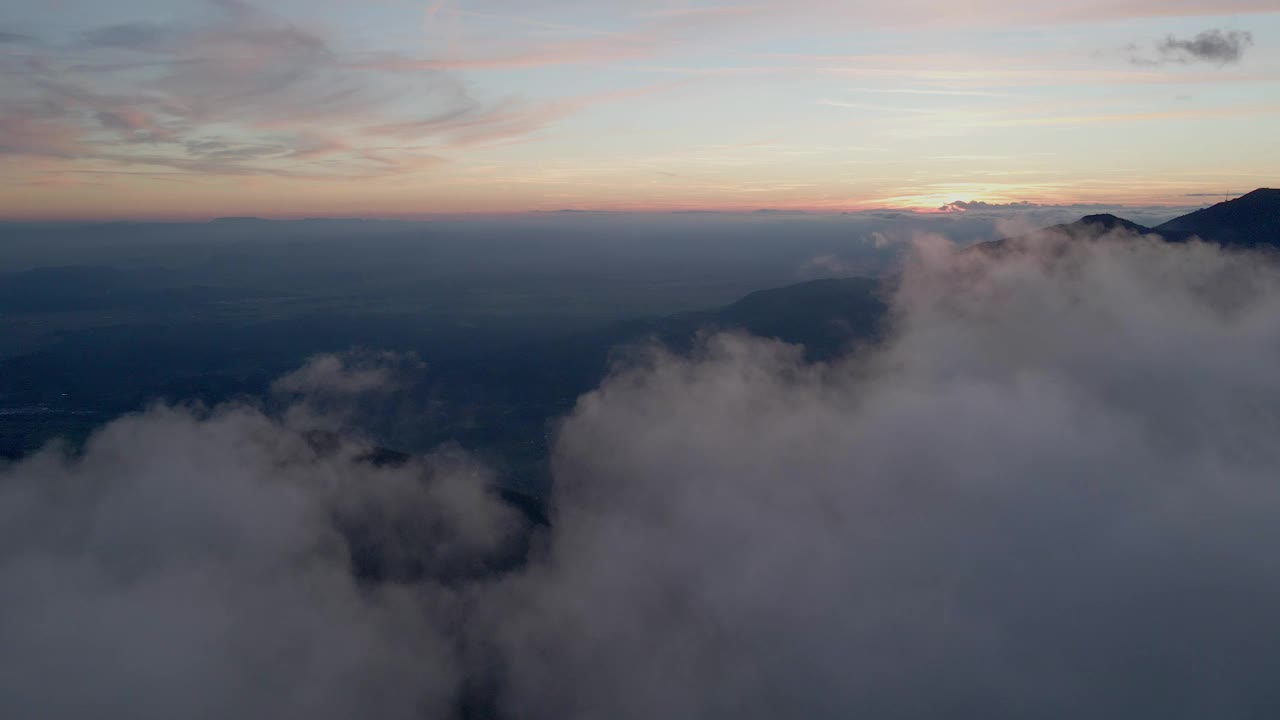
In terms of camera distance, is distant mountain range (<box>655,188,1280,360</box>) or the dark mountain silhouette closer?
the dark mountain silhouette

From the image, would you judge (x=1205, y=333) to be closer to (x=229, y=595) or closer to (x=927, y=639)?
(x=927, y=639)

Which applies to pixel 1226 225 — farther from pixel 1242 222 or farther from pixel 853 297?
pixel 853 297

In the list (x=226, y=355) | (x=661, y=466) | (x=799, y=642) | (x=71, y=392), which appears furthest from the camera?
(x=226, y=355)

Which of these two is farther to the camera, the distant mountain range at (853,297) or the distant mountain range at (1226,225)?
the distant mountain range at (853,297)

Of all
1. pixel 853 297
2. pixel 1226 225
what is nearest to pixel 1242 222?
pixel 1226 225

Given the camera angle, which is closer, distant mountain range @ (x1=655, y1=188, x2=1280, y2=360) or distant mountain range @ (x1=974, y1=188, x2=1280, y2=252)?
distant mountain range @ (x1=974, y1=188, x2=1280, y2=252)

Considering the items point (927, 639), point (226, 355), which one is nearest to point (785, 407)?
point (927, 639)

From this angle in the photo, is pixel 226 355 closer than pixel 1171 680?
No

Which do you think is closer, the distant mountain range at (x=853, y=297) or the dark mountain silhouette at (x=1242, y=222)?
the dark mountain silhouette at (x=1242, y=222)
